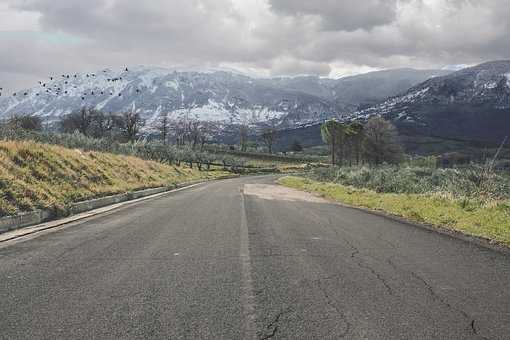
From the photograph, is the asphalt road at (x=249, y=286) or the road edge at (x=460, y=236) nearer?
the asphalt road at (x=249, y=286)

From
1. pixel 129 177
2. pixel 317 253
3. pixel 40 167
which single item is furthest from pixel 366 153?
pixel 317 253

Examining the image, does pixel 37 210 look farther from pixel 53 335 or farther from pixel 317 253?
pixel 53 335

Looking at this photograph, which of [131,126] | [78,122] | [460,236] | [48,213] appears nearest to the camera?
[460,236]

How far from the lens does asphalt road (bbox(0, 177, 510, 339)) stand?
4.80m

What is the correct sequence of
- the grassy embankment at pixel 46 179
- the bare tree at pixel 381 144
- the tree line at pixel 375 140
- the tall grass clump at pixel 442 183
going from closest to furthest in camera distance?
the grassy embankment at pixel 46 179
the tall grass clump at pixel 442 183
the bare tree at pixel 381 144
the tree line at pixel 375 140

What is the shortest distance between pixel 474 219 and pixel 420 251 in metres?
4.99

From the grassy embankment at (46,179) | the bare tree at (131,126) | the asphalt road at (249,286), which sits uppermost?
the bare tree at (131,126)

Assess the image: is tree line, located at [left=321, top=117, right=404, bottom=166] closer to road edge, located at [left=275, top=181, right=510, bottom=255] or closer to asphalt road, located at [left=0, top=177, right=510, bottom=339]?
road edge, located at [left=275, top=181, right=510, bottom=255]

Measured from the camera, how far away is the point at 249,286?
6.33 metres

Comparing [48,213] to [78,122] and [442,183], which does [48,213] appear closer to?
[442,183]

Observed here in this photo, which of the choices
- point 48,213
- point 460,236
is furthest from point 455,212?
point 48,213

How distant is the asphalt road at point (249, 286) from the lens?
480 cm

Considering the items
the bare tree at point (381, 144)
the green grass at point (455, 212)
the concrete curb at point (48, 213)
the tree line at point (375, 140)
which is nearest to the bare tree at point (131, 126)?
the tree line at point (375, 140)

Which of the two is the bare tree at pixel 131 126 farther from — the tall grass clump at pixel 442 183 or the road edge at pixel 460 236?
the road edge at pixel 460 236
